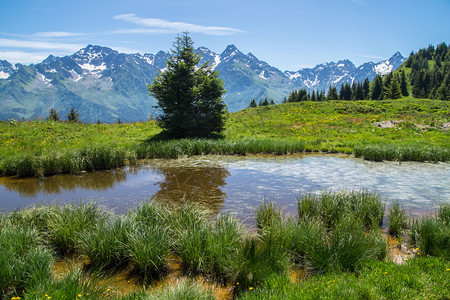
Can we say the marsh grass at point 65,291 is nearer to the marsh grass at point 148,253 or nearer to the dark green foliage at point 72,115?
the marsh grass at point 148,253

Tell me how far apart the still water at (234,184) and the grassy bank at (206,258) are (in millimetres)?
2221

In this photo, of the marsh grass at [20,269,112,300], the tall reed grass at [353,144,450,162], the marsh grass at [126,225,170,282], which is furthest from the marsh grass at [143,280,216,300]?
the tall reed grass at [353,144,450,162]

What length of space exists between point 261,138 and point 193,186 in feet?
50.3

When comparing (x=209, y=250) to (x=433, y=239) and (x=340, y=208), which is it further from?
(x=433, y=239)

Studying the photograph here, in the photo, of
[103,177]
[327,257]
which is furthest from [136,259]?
[103,177]

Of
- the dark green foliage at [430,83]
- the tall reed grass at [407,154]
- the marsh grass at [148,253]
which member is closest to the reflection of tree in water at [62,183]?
the marsh grass at [148,253]

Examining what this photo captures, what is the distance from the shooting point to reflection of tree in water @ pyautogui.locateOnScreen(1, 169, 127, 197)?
11.9m

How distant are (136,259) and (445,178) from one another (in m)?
15.9

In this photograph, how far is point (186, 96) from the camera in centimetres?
2395

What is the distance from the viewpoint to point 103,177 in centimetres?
1431

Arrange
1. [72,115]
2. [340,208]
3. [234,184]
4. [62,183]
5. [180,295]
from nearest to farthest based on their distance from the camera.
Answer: [180,295], [340,208], [234,184], [62,183], [72,115]

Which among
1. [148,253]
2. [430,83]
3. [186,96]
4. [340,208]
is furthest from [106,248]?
[430,83]

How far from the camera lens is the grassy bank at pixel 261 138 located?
50.8 feet

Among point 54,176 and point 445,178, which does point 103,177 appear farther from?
point 445,178
